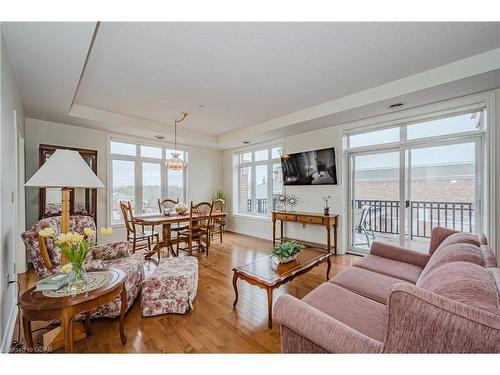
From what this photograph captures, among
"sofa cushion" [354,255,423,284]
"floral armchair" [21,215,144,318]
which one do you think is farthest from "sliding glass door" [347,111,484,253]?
→ "floral armchair" [21,215,144,318]

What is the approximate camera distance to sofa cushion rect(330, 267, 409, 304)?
174cm

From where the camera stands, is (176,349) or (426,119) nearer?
(176,349)

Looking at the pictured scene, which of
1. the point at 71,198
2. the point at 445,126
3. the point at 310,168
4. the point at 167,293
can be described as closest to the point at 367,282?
the point at 167,293

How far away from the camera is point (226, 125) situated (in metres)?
4.97

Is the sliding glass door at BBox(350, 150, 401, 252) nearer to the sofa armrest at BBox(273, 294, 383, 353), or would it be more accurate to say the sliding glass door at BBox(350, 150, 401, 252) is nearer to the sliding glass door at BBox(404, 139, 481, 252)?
the sliding glass door at BBox(404, 139, 481, 252)

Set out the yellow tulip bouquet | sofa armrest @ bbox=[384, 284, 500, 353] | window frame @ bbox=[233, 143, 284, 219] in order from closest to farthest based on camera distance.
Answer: sofa armrest @ bbox=[384, 284, 500, 353] < the yellow tulip bouquet < window frame @ bbox=[233, 143, 284, 219]

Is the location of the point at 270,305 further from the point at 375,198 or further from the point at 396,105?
the point at 396,105

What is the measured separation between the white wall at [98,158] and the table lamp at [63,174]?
9.60ft

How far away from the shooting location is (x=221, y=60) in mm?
2463

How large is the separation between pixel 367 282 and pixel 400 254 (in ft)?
2.55

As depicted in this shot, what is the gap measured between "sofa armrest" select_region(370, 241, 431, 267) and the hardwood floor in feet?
2.88
